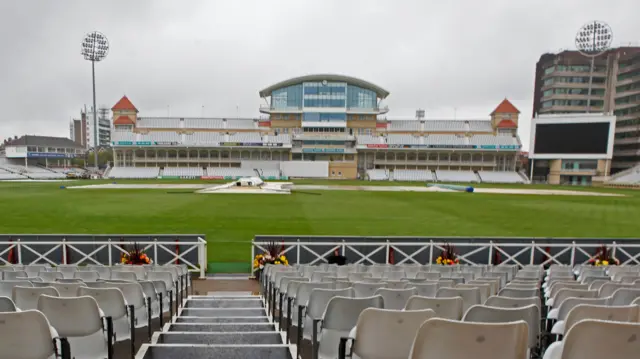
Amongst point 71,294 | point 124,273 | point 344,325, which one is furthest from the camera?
point 124,273

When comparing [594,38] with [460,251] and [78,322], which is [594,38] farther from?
[78,322]

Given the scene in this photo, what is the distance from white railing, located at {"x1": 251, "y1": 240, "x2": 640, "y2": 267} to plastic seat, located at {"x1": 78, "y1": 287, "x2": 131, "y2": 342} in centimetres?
656

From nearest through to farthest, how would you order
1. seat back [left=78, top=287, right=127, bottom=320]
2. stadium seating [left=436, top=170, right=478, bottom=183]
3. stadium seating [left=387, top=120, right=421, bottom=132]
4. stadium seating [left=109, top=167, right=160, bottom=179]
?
seat back [left=78, top=287, right=127, bottom=320] < stadium seating [left=109, top=167, right=160, bottom=179] < stadium seating [left=436, top=170, right=478, bottom=183] < stadium seating [left=387, top=120, right=421, bottom=132]

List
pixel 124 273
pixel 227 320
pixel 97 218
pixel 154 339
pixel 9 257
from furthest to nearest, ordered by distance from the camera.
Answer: pixel 97 218 < pixel 9 257 < pixel 124 273 < pixel 227 320 < pixel 154 339

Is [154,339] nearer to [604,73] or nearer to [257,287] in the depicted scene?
[257,287]

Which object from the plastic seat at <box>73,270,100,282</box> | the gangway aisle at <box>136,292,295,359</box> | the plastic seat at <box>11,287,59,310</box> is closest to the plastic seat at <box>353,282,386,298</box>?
the gangway aisle at <box>136,292,295,359</box>

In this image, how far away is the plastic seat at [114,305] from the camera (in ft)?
11.2

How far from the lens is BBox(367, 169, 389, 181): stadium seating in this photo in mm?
72375

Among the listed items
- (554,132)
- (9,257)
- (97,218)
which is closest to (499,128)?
(554,132)

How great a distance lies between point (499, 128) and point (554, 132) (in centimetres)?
1967

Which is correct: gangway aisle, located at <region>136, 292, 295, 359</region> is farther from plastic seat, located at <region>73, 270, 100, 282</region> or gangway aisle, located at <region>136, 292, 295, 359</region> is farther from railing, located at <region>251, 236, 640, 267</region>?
railing, located at <region>251, 236, 640, 267</region>

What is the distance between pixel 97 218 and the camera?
1842cm

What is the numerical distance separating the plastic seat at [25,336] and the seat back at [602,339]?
3.25m

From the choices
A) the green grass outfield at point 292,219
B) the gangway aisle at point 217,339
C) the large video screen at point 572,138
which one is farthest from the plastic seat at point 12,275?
the large video screen at point 572,138
